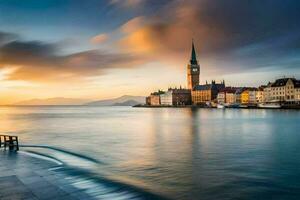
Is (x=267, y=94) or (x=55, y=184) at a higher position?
(x=267, y=94)

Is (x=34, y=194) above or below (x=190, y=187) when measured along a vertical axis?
above

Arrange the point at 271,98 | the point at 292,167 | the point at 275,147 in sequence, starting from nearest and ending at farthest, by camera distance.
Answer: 1. the point at 292,167
2. the point at 275,147
3. the point at 271,98

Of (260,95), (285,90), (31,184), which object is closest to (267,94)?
(260,95)

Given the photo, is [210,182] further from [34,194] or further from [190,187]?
[34,194]

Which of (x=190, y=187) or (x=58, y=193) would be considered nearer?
(x=58, y=193)

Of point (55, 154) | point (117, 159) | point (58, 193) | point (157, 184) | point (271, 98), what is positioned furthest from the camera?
point (271, 98)

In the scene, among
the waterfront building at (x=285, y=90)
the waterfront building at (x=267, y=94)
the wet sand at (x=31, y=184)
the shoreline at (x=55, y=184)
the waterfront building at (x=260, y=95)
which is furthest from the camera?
the waterfront building at (x=260, y=95)

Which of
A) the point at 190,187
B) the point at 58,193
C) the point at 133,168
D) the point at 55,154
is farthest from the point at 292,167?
the point at 55,154

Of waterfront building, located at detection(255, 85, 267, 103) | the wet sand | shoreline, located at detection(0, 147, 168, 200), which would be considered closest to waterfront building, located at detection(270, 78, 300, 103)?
waterfront building, located at detection(255, 85, 267, 103)

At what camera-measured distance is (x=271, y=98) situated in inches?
6801

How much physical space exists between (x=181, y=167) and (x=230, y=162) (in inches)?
163

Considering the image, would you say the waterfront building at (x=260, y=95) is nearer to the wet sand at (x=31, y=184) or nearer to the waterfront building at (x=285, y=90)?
the waterfront building at (x=285, y=90)

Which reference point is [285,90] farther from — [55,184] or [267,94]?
[55,184]

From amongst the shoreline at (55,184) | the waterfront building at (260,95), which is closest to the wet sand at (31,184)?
the shoreline at (55,184)
